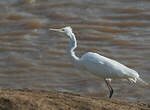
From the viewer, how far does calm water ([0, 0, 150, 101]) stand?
395 inches

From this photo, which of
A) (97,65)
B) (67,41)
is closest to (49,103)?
(97,65)

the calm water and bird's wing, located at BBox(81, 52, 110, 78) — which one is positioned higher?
bird's wing, located at BBox(81, 52, 110, 78)

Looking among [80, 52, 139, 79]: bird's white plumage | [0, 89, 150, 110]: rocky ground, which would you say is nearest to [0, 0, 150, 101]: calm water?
[80, 52, 139, 79]: bird's white plumage

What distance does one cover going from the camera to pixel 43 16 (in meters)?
13.7

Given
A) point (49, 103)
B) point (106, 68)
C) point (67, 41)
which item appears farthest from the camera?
point (67, 41)

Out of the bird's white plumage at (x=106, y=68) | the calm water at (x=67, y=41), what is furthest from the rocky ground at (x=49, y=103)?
the calm water at (x=67, y=41)

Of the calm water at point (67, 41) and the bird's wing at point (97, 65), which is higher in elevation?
the bird's wing at point (97, 65)

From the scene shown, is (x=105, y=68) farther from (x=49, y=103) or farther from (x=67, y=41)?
(x=67, y=41)

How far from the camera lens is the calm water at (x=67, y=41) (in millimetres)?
10031

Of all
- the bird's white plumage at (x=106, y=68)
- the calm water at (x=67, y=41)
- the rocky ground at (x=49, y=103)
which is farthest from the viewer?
the calm water at (x=67, y=41)

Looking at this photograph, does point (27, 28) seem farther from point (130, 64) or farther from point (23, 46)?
point (130, 64)

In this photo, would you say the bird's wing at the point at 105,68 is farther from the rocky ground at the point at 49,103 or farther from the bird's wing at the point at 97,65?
the rocky ground at the point at 49,103

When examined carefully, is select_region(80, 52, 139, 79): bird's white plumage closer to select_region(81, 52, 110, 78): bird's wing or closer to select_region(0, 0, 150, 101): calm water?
select_region(81, 52, 110, 78): bird's wing

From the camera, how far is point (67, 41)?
1200 cm
